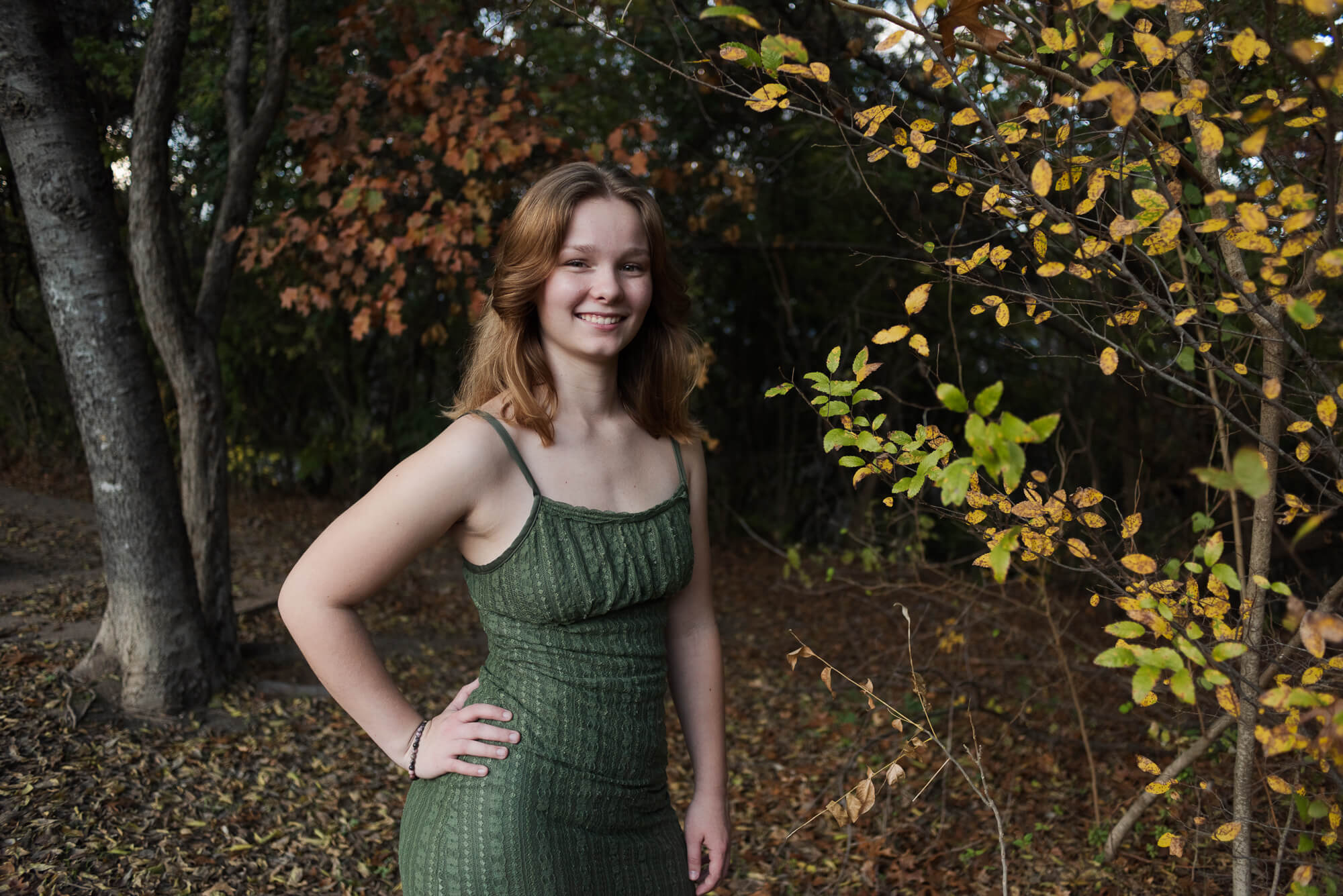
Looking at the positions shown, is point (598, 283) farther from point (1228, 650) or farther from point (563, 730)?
point (1228, 650)

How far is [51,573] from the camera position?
210 inches

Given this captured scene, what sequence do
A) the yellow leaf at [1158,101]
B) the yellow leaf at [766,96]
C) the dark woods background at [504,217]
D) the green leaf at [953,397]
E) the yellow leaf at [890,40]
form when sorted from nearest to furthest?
1. the green leaf at [953,397]
2. the yellow leaf at [1158,101]
3. the yellow leaf at [890,40]
4. the yellow leaf at [766,96]
5. the dark woods background at [504,217]

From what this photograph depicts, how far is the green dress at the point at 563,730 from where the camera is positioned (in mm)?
1607

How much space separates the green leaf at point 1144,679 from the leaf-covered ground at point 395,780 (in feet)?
4.68

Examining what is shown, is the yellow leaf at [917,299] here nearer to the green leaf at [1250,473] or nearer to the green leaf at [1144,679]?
the green leaf at [1144,679]

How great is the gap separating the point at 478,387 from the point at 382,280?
642 cm

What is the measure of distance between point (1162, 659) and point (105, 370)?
12.7 feet

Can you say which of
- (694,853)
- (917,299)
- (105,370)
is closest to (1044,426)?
(917,299)

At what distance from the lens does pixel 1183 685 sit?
1.11 metres

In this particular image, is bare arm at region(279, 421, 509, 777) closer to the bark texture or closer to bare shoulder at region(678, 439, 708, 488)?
bare shoulder at region(678, 439, 708, 488)

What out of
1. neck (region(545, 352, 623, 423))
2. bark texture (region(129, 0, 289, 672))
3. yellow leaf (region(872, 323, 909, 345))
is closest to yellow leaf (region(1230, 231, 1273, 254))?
yellow leaf (region(872, 323, 909, 345))

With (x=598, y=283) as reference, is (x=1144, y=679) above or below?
below

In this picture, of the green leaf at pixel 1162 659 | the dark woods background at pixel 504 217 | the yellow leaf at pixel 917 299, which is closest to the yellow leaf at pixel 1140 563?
the green leaf at pixel 1162 659

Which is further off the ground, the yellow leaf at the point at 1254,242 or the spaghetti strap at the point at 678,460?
the yellow leaf at the point at 1254,242
